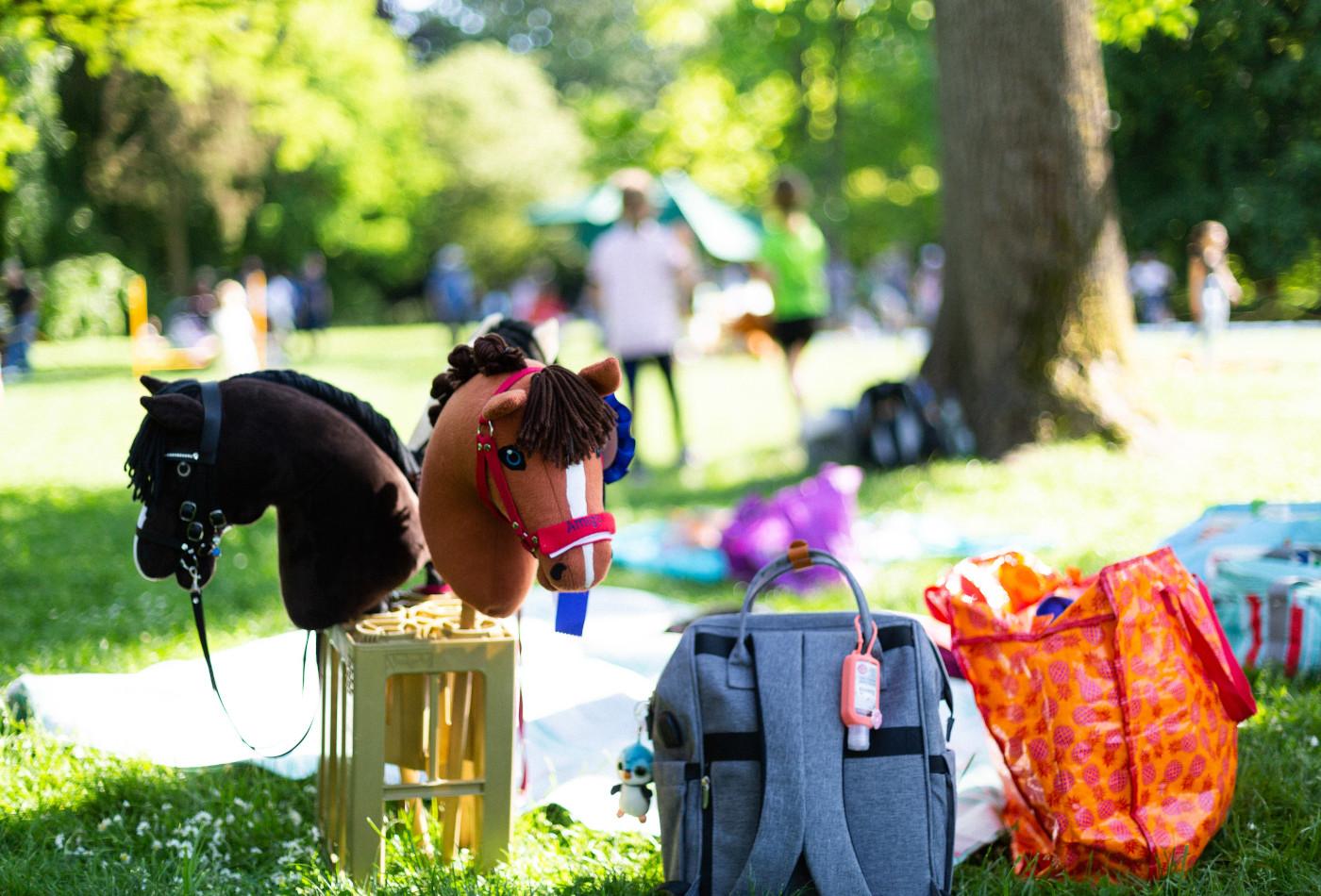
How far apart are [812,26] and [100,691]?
91.2ft

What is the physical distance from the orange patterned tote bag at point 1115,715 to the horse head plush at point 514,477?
0.97 meters

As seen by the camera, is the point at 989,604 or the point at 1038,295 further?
the point at 1038,295

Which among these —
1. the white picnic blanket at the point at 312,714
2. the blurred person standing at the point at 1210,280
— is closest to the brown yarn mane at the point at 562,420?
the white picnic blanket at the point at 312,714

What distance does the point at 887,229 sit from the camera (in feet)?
126

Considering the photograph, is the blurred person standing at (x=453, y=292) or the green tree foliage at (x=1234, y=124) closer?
the green tree foliage at (x=1234, y=124)

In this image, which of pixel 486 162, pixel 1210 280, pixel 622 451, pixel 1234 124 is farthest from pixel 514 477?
pixel 486 162

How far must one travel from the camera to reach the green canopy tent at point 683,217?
20062mm

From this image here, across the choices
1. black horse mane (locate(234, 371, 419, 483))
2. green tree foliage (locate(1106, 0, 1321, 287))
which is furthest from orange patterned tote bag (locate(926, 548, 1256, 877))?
green tree foliage (locate(1106, 0, 1321, 287))

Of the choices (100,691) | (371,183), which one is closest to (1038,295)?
(100,691)

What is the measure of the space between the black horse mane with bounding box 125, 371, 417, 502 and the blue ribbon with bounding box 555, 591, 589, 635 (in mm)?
602

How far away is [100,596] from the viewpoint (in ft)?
18.0

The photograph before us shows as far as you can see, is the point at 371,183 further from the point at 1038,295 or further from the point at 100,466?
the point at 1038,295

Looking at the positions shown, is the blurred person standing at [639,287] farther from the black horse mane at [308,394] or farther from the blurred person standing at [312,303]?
the blurred person standing at [312,303]

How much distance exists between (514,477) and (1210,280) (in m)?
9.84
